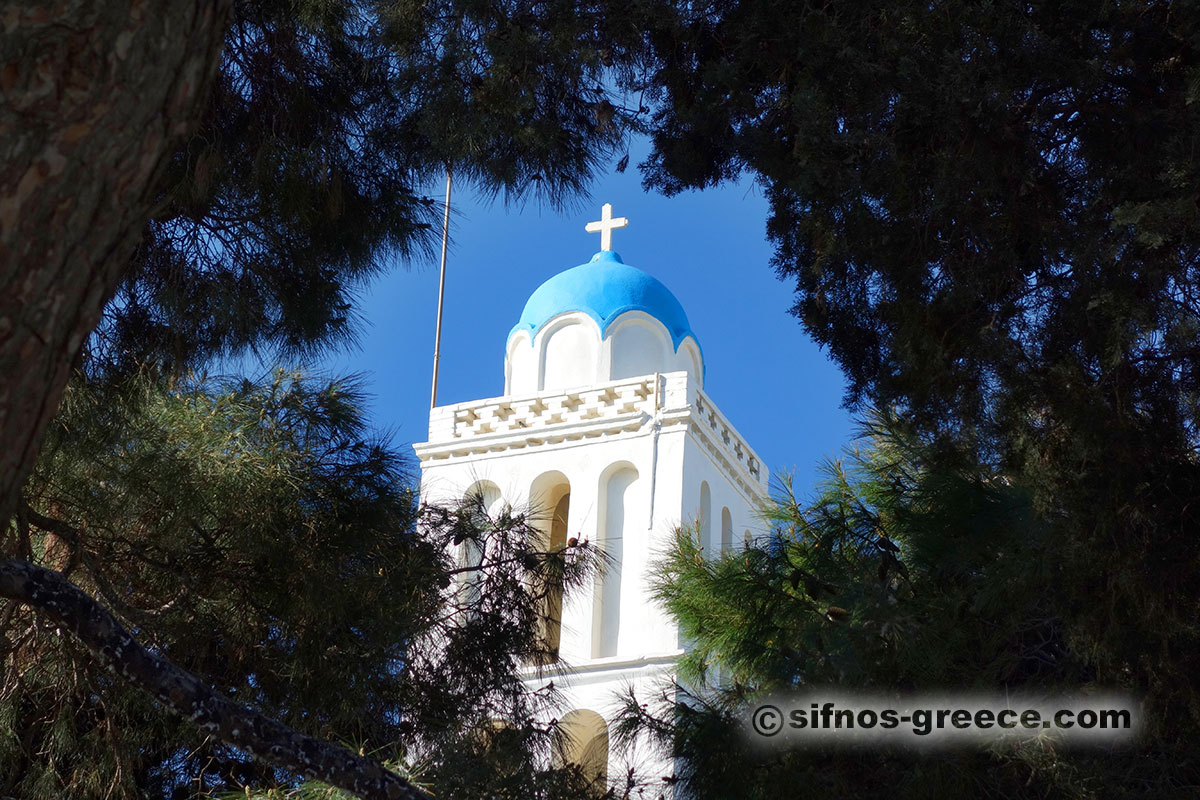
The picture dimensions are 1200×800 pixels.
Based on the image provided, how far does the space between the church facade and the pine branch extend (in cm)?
1899

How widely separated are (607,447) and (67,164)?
2288 centimetres

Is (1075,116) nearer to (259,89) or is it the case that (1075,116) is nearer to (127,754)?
(259,89)

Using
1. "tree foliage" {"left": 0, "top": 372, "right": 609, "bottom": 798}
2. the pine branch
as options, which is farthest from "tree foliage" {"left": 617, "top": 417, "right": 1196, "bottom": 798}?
the pine branch

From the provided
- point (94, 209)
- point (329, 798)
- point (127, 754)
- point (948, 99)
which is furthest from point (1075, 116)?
point (127, 754)

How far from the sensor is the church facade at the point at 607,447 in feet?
76.2

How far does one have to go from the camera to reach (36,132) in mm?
1429

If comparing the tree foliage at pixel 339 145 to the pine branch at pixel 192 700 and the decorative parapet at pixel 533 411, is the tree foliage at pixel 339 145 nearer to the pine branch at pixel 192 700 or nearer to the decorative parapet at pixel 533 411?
the pine branch at pixel 192 700

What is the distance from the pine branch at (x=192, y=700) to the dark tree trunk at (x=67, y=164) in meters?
1.75

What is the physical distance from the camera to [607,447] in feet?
79.7

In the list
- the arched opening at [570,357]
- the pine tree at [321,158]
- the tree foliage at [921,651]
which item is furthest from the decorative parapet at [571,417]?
the pine tree at [321,158]

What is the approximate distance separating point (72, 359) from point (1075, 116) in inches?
144

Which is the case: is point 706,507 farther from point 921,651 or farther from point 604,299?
point 921,651

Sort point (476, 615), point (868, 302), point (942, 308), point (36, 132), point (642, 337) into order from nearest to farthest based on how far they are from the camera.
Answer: point (36, 132)
point (942, 308)
point (868, 302)
point (476, 615)
point (642, 337)

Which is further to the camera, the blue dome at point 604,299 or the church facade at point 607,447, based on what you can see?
the blue dome at point 604,299
